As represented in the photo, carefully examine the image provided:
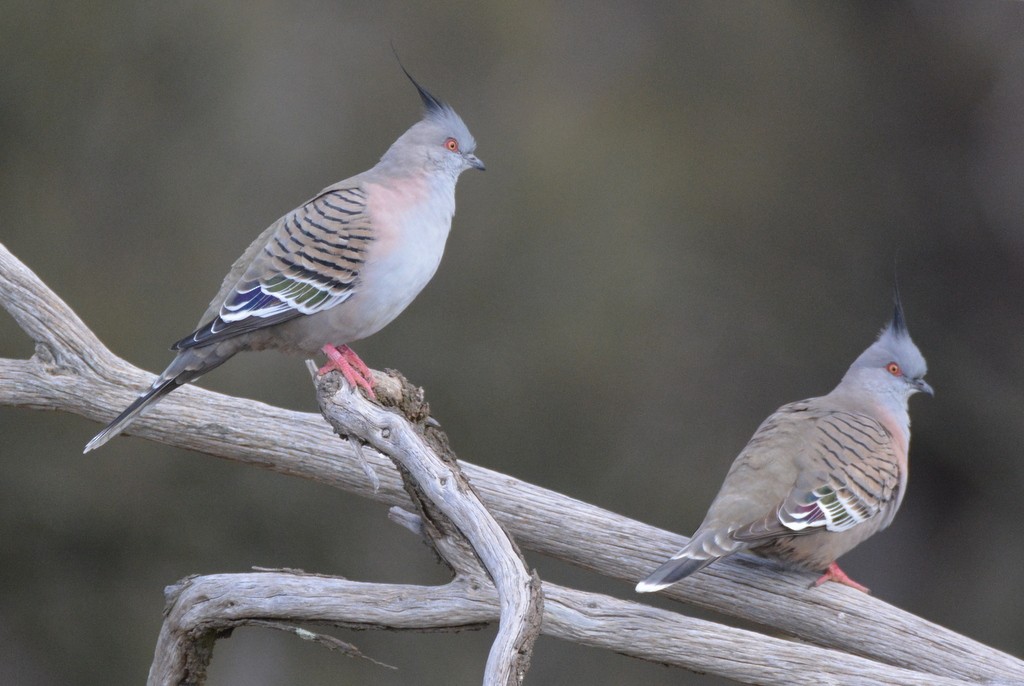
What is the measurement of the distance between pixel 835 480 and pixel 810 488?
0.32 ft

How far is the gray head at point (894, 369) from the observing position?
368 cm

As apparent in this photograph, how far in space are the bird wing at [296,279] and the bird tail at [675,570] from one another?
3.52 feet

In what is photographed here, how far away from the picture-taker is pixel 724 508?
3.05m

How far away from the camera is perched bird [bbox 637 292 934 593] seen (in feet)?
9.82

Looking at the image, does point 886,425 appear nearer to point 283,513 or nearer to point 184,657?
point 184,657

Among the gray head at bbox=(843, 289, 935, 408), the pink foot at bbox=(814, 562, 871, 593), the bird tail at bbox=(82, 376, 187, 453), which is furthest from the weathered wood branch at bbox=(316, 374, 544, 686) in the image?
the gray head at bbox=(843, 289, 935, 408)

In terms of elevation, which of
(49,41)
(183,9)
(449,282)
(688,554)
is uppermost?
(183,9)

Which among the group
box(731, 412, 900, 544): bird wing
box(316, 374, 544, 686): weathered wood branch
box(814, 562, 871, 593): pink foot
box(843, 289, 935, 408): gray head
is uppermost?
box(843, 289, 935, 408): gray head

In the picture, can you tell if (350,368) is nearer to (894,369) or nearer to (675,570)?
(675,570)

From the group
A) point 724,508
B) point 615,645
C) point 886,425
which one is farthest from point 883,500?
point 615,645

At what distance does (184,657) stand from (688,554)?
1464 mm

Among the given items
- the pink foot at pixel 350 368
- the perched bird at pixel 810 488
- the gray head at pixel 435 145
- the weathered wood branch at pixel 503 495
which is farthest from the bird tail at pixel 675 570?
the gray head at pixel 435 145

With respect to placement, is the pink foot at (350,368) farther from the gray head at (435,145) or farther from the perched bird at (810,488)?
the perched bird at (810,488)

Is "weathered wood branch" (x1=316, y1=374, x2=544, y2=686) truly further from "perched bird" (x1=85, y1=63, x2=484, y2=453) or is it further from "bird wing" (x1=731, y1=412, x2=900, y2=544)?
"bird wing" (x1=731, y1=412, x2=900, y2=544)
